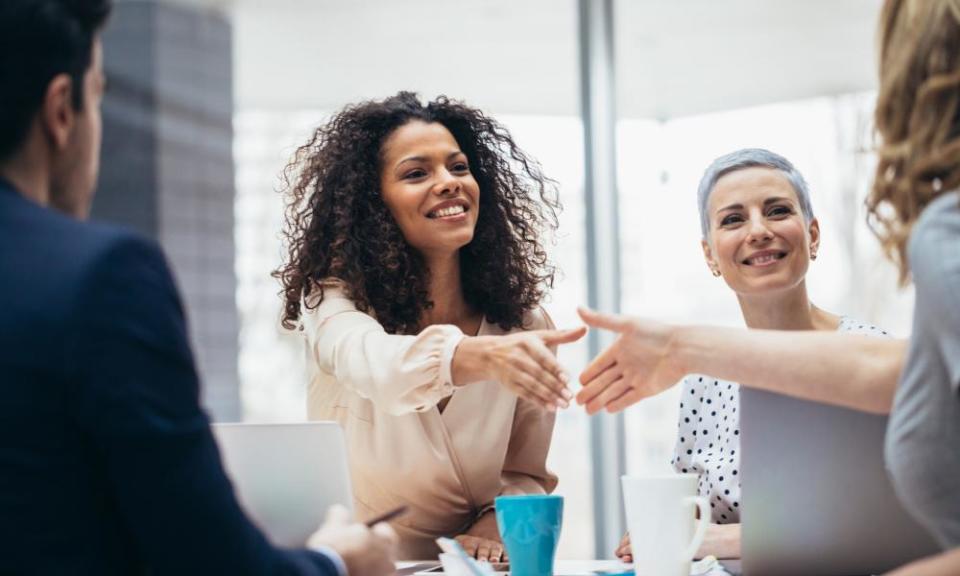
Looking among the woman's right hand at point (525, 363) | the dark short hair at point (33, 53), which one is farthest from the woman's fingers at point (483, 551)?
the dark short hair at point (33, 53)

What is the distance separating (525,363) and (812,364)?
0.49 metres

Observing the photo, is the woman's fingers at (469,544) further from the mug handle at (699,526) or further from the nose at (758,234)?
the nose at (758,234)

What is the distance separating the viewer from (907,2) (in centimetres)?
101

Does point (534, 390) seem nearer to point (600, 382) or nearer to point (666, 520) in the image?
point (600, 382)

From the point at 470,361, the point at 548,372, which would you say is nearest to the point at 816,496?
the point at 548,372

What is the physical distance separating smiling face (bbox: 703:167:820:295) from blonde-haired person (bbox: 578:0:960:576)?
83 centimetres

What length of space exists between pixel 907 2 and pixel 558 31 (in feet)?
10.9

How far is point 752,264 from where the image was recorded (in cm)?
200

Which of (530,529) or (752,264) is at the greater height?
(752,264)

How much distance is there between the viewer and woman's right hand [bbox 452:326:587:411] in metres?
1.55

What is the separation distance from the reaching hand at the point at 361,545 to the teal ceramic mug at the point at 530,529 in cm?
23

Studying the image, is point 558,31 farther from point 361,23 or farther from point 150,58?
point 150,58

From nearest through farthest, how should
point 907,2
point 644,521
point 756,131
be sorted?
point 907,2
point 644,521
point 756,131

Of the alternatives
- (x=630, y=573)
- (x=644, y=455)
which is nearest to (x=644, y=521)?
(x=630, y=573)
